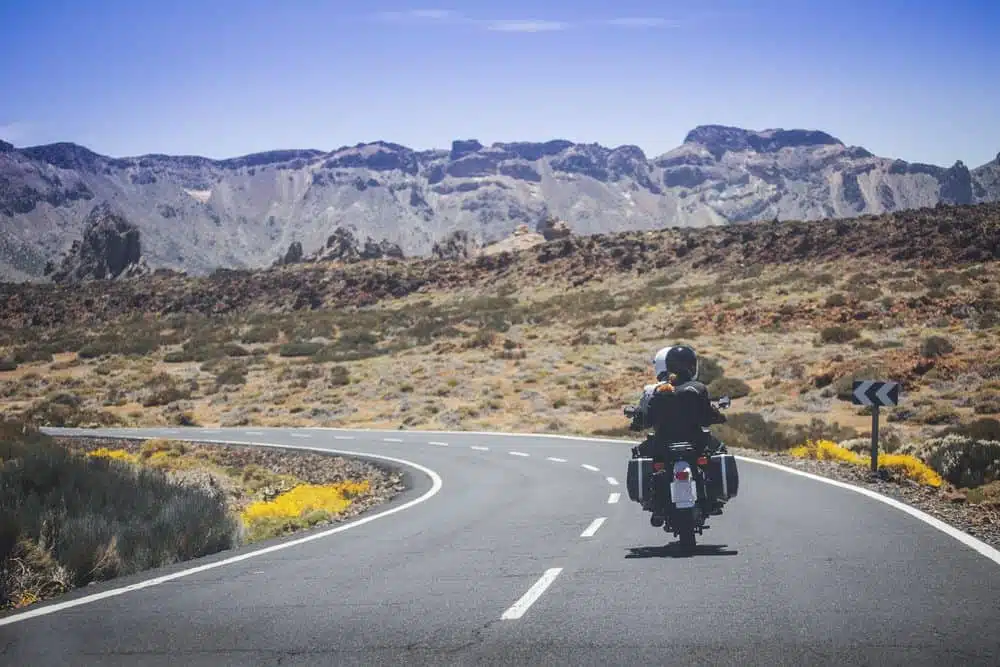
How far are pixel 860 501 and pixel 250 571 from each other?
865 cm

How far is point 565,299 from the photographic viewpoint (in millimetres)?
72750

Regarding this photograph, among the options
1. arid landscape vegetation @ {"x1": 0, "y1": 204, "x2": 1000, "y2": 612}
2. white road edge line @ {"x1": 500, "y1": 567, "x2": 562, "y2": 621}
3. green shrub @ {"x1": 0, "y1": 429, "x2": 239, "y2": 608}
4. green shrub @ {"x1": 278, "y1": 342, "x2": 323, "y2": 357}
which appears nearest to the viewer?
white road edge line @ {"x1": 500, "y1": 567, "x2": 562, "y2": 621}

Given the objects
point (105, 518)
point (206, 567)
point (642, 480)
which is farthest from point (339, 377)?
point (642, 480)

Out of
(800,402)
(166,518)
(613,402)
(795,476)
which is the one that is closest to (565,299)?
(613,402)

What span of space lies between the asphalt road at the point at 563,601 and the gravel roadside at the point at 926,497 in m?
0.59

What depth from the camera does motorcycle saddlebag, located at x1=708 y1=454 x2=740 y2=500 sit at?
9.15 metres

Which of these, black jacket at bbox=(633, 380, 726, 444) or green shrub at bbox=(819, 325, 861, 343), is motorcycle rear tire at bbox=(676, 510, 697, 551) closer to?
black jacket at bbox=(633, 380, 726, 444)

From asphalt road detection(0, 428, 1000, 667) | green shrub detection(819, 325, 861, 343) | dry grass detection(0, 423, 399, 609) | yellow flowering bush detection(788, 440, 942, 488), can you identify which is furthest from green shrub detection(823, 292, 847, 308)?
asphalt road detection(0, 428, 1000, 667)

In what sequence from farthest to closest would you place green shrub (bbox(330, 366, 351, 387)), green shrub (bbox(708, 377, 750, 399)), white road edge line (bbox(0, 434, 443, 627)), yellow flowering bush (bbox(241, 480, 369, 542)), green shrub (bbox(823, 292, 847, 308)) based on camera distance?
green shrub (bbox(823, 292, 847, 308)) < green shrub (bbox(330, 366, 351, 387)) < green shrub (bbox(708, 377, 750, 399)) < yellow flowering bush (bbox(241, 480, 369, 542)) < white road edge line (bbox(0, 434, 443, 627))

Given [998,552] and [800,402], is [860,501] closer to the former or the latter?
[998,552]

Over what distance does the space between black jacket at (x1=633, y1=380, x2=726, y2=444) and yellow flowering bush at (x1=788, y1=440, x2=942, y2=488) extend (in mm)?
7734

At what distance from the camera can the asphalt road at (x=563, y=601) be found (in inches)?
216

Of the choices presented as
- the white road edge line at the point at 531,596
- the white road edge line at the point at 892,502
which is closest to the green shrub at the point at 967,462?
the white road edge line at the point at 892,502

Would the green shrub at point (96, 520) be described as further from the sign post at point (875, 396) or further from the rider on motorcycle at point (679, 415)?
the sign post at point (875, 396)
